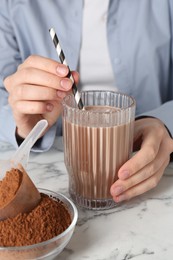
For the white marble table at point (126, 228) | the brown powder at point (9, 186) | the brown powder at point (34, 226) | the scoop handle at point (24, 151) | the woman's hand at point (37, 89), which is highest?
the woman's hand at point (37, 89)

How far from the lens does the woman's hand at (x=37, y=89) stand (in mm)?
742

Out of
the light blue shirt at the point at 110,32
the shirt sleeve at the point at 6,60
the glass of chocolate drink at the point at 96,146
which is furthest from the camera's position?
the light blue shirt at the point at 110,32

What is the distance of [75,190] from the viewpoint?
75 cm

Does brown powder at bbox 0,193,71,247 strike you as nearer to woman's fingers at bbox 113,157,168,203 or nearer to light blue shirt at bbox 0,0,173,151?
woman's fingers at bbox 113,157,168,203

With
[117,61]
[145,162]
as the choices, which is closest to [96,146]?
[145,162]

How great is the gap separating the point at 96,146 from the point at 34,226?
6.5 inches

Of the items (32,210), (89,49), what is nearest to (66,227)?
(32,210)

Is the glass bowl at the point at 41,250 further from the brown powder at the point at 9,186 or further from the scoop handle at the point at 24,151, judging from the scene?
the scoop handle at the point at 24,151

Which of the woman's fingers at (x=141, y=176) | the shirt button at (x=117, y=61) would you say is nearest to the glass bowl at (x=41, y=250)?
the woman's fingers at (x=141, y=176)

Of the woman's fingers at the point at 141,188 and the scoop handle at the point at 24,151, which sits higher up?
the scoop handle at the point at 24,151

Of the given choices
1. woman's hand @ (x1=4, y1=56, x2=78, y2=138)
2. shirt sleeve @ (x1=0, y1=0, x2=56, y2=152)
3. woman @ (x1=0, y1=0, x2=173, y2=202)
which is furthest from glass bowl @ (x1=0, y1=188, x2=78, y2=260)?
woman @ (x1=0, y1=0, x2=173, y2=202)

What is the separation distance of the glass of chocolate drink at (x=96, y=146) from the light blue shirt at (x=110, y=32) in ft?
1.38

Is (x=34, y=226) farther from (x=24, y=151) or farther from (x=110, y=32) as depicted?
(x=110, y=32)

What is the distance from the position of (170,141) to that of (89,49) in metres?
0.41
